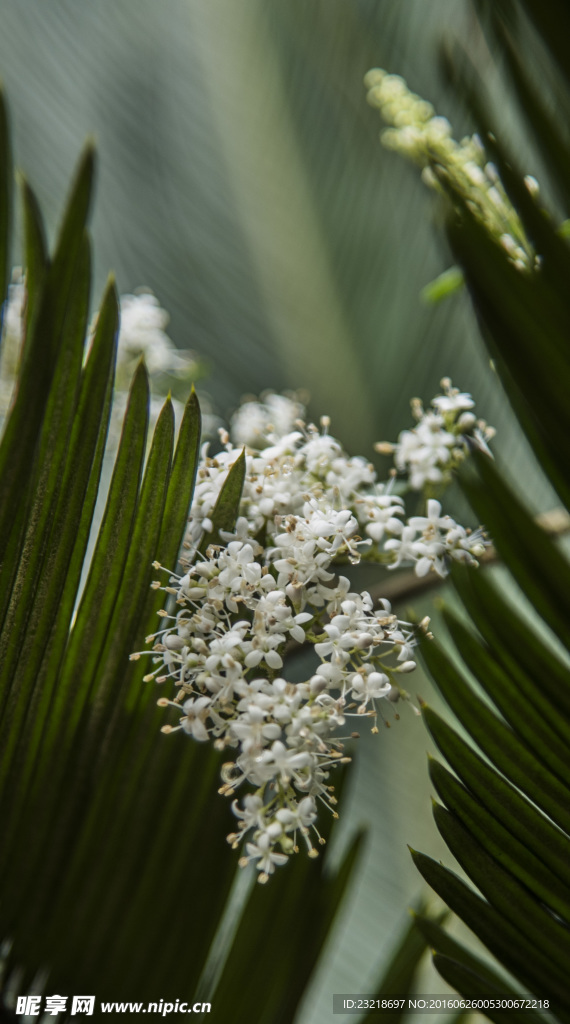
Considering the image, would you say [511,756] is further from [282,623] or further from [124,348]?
[124,348]

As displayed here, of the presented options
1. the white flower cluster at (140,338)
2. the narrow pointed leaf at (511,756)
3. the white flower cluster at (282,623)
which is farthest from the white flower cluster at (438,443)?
the white flower cluster at (140,338)

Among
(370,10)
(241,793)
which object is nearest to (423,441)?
(241,793)

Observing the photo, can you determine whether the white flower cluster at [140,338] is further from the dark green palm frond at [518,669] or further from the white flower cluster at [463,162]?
the dark green palm frond at [518,669]

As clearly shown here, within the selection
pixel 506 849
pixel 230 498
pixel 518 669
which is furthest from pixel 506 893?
pixel 230 498

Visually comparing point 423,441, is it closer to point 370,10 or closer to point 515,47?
point 515,47

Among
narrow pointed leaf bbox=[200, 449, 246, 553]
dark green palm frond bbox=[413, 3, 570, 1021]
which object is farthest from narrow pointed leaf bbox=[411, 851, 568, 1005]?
narrow pointed leaf bbox=[200, 449, 246, 553]

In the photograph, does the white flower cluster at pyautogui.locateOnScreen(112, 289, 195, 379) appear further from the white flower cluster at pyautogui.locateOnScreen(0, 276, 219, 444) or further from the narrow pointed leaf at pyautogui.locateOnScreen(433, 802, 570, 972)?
the narrow pointed leaf at pyautogui.locateOnScreen(433, 802, 570, 972)
